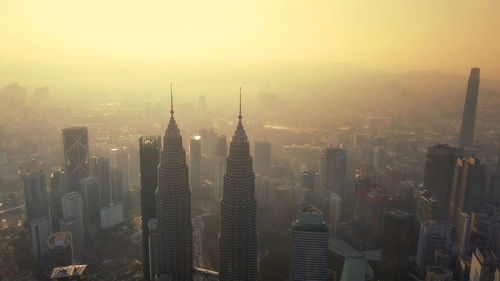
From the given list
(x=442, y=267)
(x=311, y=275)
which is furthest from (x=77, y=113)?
(x=442, y=267)

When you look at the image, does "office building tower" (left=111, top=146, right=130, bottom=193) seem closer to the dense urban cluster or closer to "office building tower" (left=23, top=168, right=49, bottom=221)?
the dense urban cluster

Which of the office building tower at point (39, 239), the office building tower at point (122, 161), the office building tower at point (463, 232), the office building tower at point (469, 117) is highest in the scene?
the office building tower at point (469, 117)

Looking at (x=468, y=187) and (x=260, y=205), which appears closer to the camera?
(x=468, y=187)

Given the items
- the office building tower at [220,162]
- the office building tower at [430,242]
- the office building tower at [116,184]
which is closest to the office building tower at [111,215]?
the office building tower at [116,184]

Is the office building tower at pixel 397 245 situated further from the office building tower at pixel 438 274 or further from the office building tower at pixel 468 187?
the office building tower at pixel 468 187

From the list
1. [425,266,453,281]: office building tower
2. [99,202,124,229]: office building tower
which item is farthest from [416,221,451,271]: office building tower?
[99,202,124,229]: office building tower

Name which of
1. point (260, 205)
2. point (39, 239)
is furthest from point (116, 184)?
point (260, 205)

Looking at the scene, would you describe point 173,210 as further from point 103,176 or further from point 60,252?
point 103,176
